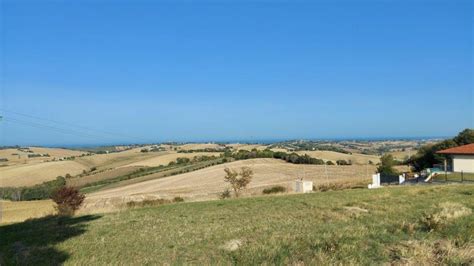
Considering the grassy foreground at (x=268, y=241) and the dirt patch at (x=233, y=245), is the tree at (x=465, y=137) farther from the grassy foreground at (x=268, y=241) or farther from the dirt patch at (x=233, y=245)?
the dirt patch at (x=233, y=245)

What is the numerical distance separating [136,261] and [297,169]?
67422mm

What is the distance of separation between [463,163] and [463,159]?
1.53 feet

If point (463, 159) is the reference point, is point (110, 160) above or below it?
below

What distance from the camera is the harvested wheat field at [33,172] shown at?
262 ft

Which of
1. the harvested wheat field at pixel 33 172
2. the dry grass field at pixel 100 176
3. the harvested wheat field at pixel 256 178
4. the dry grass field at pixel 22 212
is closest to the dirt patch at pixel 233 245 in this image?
the dry grass field at pixel 22 212

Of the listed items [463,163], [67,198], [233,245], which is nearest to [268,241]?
[233,245]

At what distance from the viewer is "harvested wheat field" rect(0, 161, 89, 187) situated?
7994cm

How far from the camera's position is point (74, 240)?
1026 cm

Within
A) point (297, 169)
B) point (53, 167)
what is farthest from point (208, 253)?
point (53, 167)

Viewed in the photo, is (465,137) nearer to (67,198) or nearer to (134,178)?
(134,178)

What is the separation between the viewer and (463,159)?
5147 centimetres

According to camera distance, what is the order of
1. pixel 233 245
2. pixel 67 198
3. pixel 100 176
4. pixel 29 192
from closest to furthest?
1. pixel 233 245
2. pixel 67 198
3. pixel 29 192
4. pixel 100 176

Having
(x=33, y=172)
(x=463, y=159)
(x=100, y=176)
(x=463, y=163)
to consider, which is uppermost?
(x=463, y=159)

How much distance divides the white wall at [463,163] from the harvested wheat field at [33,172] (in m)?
67.7
